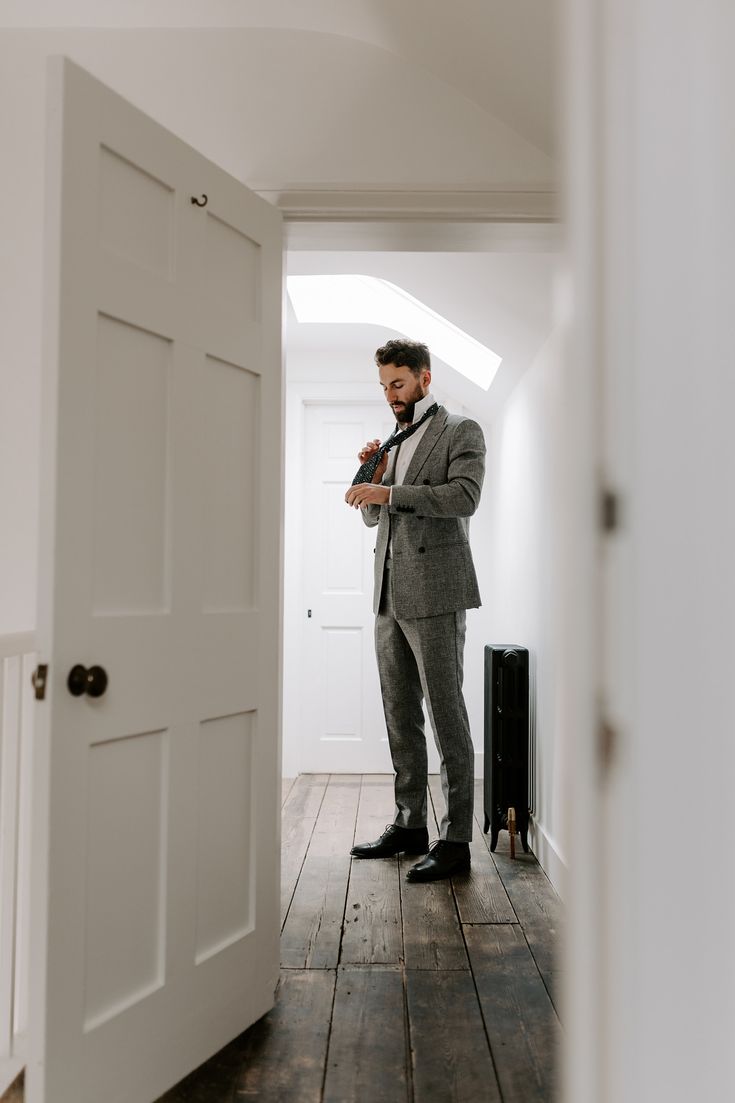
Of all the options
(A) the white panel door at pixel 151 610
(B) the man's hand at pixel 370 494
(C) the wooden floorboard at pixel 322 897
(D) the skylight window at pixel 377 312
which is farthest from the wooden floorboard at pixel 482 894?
(D) the skylight window at pixel 377 312

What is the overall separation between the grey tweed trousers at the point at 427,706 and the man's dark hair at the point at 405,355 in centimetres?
71

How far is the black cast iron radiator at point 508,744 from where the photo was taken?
3.21m

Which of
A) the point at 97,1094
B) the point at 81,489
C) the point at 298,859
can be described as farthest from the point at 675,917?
the point at 298,859

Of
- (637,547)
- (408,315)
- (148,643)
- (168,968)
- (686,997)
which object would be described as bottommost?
(168,968)

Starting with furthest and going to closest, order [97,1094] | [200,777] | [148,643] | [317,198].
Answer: [317,198] → [200,777] → [148,643] → [97,1094]

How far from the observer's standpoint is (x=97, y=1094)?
4.68 ft

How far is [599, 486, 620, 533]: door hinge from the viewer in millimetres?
509

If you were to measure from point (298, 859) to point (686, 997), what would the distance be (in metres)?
2.79

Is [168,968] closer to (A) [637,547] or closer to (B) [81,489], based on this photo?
(B) [81,489]

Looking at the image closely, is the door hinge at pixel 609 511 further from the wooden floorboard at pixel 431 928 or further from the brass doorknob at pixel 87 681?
the wooden floorboard at pixel 431 928

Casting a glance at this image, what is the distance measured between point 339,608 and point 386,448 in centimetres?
195

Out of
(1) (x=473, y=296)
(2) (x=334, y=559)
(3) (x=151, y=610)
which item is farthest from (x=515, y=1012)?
(2) (x=334, y=559)

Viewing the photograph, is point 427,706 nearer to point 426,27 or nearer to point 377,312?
point 426,27

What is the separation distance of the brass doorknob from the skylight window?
3311mm
